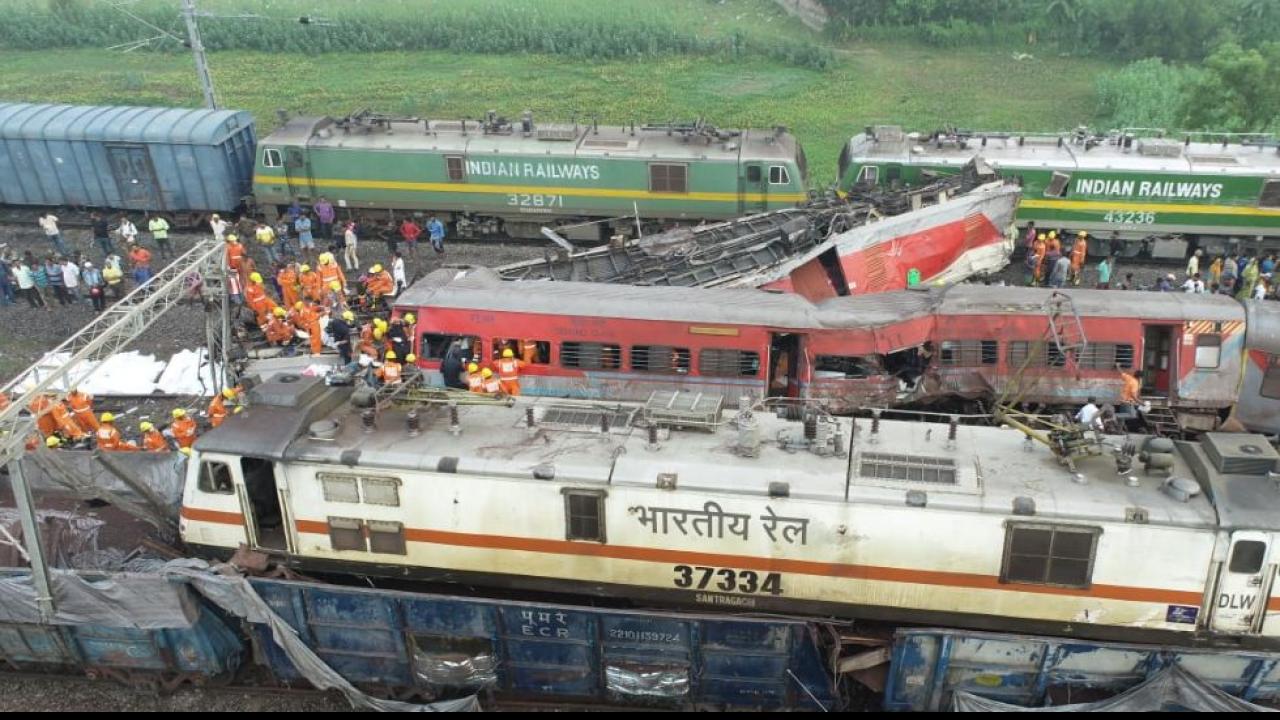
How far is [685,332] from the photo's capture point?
52.6 feet

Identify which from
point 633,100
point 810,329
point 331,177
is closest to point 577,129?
point 331,177

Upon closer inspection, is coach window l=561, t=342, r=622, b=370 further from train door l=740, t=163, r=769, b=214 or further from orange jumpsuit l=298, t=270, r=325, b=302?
train door l=740, t=163, r=769, b=214

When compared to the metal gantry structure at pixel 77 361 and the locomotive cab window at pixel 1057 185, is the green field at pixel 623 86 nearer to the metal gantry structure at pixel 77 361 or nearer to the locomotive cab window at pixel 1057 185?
the locomotive cab window at pixel 1057 185

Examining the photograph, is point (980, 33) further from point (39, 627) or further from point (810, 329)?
point (39, 627)

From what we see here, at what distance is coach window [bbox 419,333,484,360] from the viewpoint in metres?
16.6

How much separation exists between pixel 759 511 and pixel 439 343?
7.73 meters

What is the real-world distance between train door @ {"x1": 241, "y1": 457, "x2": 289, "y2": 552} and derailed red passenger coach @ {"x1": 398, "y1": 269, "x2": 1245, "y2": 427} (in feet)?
15.9

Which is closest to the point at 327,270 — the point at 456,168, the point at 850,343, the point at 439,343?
the point at 439,343

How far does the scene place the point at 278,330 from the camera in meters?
19.9

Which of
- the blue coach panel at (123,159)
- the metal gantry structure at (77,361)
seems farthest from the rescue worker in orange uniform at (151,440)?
the blue coach panel at (123,159)

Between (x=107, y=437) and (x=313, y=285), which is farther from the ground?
(x=313, y=285)

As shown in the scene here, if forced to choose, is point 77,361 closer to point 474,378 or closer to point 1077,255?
point 474,378

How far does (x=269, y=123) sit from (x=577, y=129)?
18.6 meters

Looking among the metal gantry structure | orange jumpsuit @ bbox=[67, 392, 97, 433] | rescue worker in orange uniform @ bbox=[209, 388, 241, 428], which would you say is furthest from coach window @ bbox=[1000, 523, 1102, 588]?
orange jumpsuit @ bbox=[67, 392, 97, 433]
